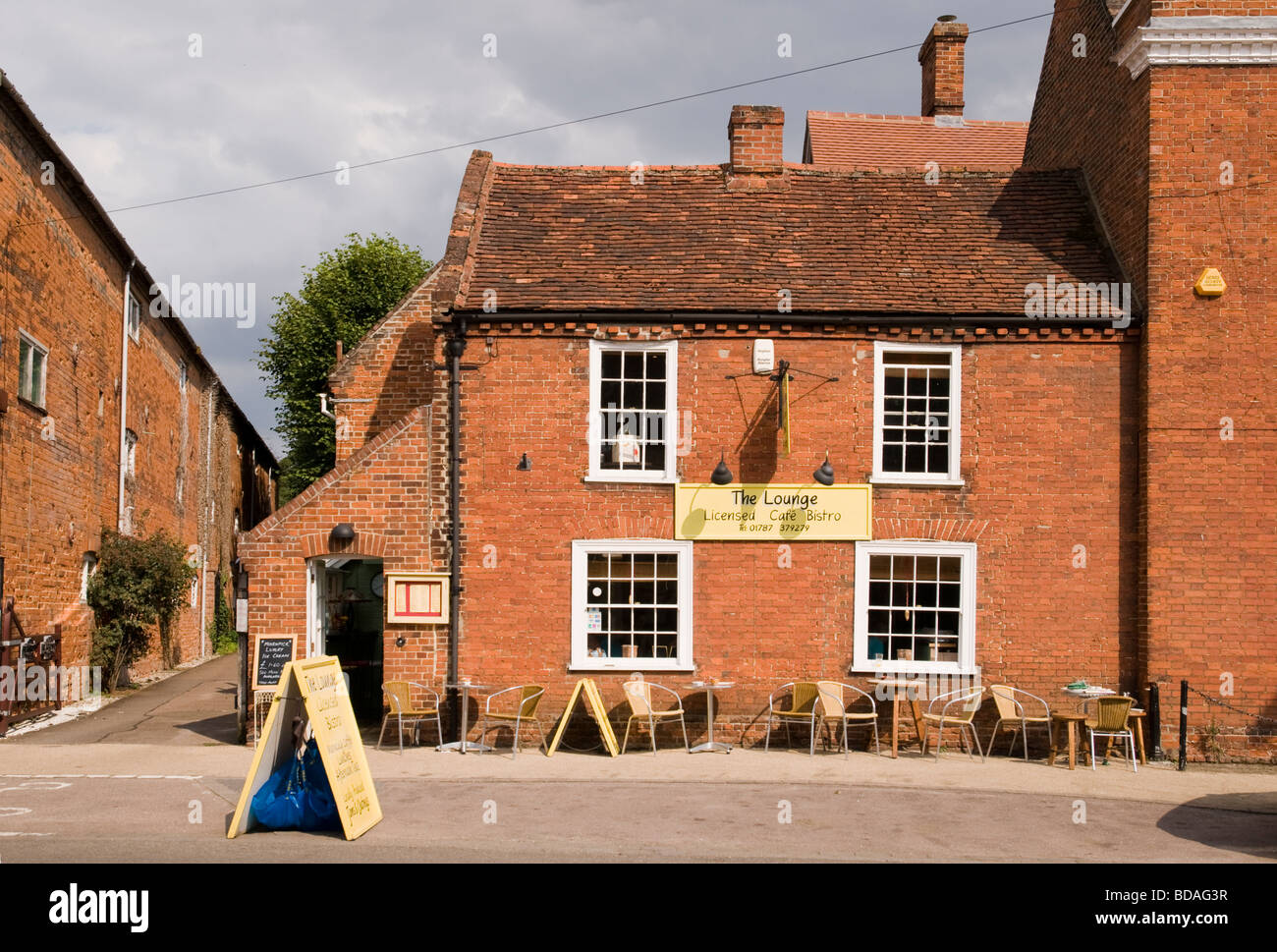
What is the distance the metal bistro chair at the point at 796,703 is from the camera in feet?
48.2

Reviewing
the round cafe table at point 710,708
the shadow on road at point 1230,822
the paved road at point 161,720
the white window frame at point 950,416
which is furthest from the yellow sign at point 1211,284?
the paved road at point 161,720

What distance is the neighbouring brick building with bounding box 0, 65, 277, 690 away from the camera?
16.2 m

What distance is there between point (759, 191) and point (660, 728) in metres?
8.15

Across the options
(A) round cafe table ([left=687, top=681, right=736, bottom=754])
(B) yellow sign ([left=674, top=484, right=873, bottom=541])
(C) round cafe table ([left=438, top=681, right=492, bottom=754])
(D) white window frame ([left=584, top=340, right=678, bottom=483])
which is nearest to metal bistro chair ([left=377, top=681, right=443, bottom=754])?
(C) round cafe table ([left=438, top=681, right=492, bottom=754])

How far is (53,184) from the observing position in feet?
58.9

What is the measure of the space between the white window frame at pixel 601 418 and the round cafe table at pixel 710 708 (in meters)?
2.63

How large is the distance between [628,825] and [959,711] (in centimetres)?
640

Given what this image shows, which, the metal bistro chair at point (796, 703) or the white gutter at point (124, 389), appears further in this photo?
the white gutter at point (124, 389)

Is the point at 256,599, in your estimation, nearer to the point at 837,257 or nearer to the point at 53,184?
the point at 53,184

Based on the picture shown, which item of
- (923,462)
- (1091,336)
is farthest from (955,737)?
(1091,336)

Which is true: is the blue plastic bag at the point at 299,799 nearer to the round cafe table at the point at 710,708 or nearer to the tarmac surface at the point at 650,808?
the tarmac surface at the point at 650,808

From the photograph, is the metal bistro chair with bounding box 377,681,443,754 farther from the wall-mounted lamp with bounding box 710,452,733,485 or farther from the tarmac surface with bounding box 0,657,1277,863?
the wall-mounted lamp with bounding box 710,452,733,485

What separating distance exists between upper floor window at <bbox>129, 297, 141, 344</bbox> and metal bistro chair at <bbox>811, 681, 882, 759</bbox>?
1575 cm

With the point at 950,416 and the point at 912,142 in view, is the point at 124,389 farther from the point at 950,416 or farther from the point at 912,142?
the point at 912,142
